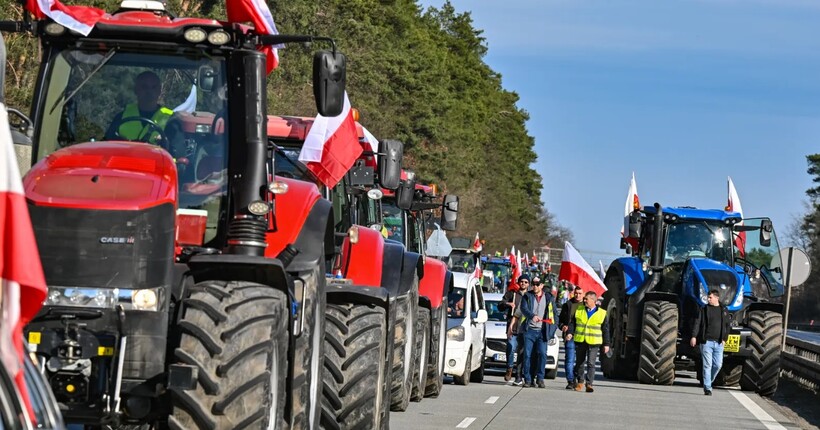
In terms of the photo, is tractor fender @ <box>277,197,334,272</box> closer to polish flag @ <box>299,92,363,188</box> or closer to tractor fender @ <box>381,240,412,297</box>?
polish flag @ <box>299,92,363,188</box>

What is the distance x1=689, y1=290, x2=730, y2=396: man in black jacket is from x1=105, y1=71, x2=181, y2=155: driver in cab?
58.0 feet

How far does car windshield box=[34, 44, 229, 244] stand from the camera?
9469 mm

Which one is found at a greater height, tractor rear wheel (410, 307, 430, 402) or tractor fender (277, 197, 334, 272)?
tractor fender (277, 197, 334, 272)

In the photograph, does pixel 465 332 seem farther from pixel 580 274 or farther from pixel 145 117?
pixel 145 117

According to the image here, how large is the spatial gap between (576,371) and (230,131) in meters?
16.7

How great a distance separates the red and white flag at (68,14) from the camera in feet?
31.3

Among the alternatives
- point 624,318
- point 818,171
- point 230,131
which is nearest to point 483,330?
point 624,318

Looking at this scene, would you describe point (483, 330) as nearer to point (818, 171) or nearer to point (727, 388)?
point (727, 388)

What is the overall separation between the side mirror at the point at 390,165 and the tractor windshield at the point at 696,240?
1398 centimetres

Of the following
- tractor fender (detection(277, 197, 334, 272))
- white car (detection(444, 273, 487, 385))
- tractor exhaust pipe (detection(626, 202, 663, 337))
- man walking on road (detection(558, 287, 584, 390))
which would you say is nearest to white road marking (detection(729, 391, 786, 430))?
tractor exhaust pipe (detection(626, 202, 663, 337))

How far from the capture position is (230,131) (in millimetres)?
9664

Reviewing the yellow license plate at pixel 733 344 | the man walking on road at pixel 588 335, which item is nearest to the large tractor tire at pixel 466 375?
the man walking on road at pixel 588 335

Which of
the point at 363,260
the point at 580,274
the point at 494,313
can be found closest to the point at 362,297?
the point at 363,260

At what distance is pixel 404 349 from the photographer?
55.2ft
